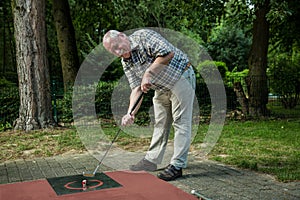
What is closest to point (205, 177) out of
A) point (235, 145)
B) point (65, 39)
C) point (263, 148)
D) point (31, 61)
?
point (263, 148)

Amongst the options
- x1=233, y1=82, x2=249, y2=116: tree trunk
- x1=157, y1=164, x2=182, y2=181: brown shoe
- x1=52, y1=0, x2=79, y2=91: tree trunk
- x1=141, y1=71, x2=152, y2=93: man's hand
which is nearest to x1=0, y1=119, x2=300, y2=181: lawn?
x1=157, y1=164, x2=182, y2=181: brown shoe

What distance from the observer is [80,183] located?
11.8 ft

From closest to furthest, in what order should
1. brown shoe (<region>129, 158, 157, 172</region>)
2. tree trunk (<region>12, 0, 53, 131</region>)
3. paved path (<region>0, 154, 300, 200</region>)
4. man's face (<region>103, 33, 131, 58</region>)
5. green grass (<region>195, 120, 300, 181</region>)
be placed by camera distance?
paved path (<region>0, 154, 300, 200</region>) < man's face (<region>103, 33, 131, 58</region>) < brown shoe (<region>129, 158, 157, 172</region>) < green grass (<region>195, 120, 300, 181</region>) < tree trunk (<region>12, 0, 53, 131</region>)

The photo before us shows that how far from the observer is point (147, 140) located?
6477 mm

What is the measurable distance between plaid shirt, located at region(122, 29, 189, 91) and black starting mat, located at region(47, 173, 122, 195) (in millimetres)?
993

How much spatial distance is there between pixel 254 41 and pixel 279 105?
3.12 m

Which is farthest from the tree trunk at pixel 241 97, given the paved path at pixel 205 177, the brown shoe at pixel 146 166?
the brown shoe at pixel 146 166

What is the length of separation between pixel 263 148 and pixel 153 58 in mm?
2748

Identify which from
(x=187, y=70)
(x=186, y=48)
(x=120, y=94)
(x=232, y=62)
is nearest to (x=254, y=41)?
(x=186, y=48)

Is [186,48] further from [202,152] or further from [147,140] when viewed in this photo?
[202,152]

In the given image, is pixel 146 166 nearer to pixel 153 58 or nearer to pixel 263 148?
pixel 153 58

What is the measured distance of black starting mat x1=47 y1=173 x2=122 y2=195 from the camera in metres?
3.36

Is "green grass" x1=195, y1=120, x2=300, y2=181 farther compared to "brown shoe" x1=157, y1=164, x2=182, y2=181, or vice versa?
"green grass" x1=195, y1=120, x2=300, y2=181

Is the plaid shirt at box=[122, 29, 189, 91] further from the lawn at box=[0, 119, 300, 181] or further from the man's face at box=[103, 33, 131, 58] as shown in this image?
the lawn at box=[0, 119, 300, 181]
